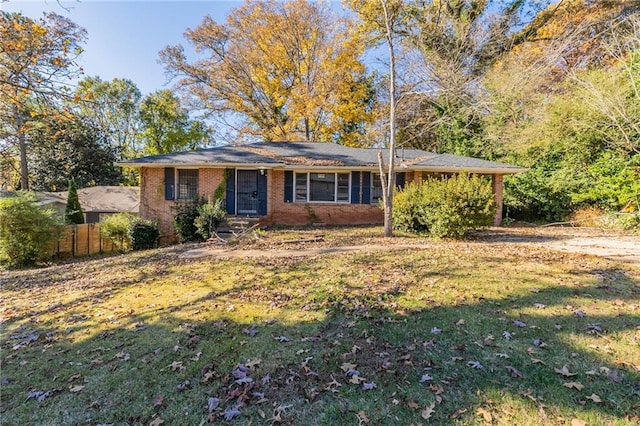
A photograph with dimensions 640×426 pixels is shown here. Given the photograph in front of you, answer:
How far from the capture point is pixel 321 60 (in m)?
21.5

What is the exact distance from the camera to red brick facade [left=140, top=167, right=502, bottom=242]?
44.3 ft

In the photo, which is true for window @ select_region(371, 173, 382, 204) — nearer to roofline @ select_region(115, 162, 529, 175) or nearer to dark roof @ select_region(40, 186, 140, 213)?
roofline @ select_region(115, 162, 529, 175)

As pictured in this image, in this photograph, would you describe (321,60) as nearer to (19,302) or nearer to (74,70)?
(74,70)

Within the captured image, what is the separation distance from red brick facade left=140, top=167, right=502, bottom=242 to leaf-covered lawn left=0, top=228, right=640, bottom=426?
24.8 feet

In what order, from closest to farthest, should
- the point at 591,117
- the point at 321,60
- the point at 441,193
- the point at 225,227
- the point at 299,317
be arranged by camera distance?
the point at 299,317 < the point at 441,193 < the point at 225,227 < the point at 591,117 < the point at 321,60

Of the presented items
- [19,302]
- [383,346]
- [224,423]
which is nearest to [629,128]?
[383,346]

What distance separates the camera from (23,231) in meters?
9.73

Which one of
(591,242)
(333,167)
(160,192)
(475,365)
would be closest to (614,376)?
(475,365)

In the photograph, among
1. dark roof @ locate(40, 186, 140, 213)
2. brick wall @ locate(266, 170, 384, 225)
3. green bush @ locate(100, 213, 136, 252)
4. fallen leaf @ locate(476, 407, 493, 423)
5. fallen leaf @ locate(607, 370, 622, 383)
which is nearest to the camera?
fallen leaf @ locate(476, 407, 493, 423)

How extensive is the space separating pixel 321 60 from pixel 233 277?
19370 millimetres

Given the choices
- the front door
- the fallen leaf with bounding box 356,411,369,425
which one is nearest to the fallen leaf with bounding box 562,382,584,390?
the fallen leaf with bounding box 356,411,369,425

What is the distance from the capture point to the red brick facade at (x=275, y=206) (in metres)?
13.5

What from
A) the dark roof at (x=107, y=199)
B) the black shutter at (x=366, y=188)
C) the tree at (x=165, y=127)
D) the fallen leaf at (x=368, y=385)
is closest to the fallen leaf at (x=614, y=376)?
the fallen leaf at (x=368, y=385)

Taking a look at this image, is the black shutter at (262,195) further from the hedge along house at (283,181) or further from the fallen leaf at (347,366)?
the fallen leaf at (347,366)
